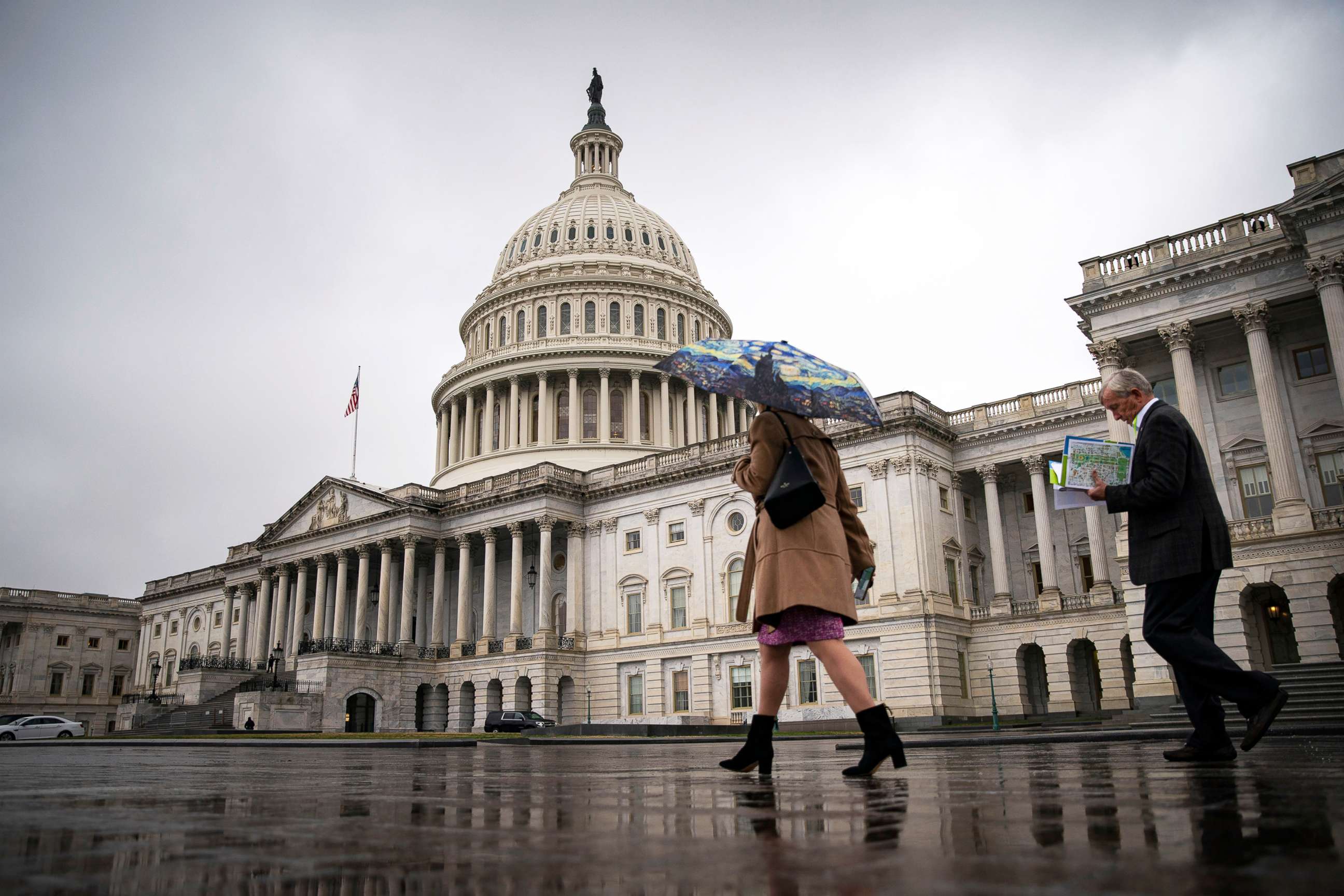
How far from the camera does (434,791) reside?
17.6 feet

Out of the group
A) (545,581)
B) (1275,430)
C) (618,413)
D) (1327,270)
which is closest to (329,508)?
(545,581)

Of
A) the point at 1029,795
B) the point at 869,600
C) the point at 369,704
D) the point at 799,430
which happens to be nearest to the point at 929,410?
the point at 869,600

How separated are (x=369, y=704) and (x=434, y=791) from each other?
56979 millimetres

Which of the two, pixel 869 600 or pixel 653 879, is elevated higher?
pixel 869 600

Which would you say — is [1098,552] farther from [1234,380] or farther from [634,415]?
[634,415]

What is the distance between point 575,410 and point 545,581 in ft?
62.2

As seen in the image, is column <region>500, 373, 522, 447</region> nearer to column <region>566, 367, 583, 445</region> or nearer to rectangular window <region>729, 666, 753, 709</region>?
column <region>566, 367, 583, 445</region>

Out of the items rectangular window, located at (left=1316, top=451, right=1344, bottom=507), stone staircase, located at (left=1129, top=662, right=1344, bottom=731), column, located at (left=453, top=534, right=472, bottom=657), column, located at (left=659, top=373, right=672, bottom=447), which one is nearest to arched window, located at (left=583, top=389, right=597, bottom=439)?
column, located at (left=659, top=373, right=672, bottom=447)

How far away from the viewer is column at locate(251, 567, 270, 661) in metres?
67.4

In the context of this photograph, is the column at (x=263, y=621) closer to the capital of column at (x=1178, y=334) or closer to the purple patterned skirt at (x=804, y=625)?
the capital of column at (x=1178, y=334)

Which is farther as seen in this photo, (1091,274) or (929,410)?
(929,410)

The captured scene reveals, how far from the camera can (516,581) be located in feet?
178

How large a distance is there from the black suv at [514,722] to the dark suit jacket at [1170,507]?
39.3m

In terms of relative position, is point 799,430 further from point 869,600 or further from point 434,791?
point 869,600
